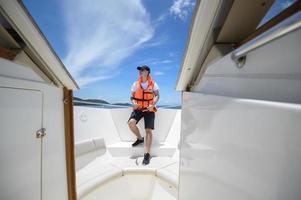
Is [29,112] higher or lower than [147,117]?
higher

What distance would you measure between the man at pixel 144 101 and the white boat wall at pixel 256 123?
1772 millimetres

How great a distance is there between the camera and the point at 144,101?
266 cm

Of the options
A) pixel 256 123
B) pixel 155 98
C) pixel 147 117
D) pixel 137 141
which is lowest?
pixel 137 141

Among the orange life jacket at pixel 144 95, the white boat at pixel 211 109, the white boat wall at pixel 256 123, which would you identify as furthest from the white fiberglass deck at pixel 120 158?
the white boat wall at pixel 256 123

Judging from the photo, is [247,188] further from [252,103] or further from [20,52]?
[20,52]

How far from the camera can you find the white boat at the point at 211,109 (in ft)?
1.15

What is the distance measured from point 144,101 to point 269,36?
2307 millimetres

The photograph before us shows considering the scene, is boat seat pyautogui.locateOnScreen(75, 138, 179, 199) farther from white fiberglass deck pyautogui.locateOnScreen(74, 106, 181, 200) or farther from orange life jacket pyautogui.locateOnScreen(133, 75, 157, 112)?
orange life jacket pyautogui.locateOnScreen(133, 75, 157, 112)

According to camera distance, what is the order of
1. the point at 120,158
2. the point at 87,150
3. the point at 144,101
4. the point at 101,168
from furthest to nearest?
the point at 144,101 < the point at 120,158 < the point at 87,150 < the point at 101,168

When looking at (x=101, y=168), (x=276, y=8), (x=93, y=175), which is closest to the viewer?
(x=276, y=8)

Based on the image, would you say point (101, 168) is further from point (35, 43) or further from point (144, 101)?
point (35, 43)

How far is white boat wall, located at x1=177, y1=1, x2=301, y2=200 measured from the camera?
0.31 metres

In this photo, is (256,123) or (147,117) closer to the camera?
(256,123)

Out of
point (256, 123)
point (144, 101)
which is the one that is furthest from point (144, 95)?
point (256, 123)
